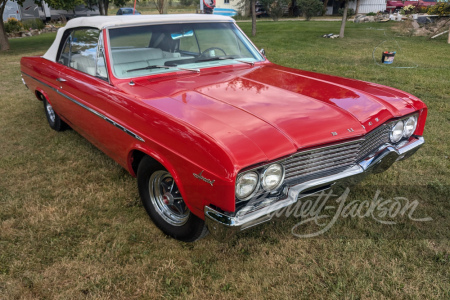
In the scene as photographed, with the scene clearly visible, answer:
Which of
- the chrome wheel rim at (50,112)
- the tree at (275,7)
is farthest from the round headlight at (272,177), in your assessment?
the tree at (275,7)

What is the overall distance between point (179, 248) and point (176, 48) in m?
1.80

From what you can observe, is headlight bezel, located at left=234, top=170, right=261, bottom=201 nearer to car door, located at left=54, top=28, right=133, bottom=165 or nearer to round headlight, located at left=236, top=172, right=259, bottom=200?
round headlight, located at left=236, top=172, right=259, bottom=200

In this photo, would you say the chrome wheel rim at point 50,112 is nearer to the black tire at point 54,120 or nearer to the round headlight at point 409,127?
the black tire at point 54,120

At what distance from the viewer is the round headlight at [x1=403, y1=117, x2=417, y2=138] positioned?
9.00 feet

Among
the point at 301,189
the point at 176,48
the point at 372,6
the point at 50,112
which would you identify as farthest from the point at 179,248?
the point at 372,6

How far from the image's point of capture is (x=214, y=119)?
2.11 metres

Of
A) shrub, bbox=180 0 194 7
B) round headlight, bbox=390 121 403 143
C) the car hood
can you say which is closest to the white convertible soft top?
the car hood

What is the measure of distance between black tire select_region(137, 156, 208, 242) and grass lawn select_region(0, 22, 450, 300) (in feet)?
0.40

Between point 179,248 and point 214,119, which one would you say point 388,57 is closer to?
point 214,119

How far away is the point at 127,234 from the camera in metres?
2.63

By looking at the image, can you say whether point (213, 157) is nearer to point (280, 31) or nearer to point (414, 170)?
point (414, 170)

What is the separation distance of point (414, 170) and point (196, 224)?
2493mm

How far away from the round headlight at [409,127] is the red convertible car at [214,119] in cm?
1

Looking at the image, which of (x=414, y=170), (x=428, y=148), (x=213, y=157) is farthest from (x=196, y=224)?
(x=428, y=148)
